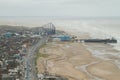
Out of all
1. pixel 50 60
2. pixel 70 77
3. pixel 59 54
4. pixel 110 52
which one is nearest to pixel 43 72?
pixel 70 77

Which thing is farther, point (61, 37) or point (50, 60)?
point (61, 37)

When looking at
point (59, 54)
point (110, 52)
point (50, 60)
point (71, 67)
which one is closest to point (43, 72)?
point (71, 67)

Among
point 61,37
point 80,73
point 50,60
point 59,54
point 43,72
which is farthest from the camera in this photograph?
point 61,37

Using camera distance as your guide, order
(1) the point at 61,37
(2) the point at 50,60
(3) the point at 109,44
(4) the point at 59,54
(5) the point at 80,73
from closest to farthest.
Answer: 1. (5) the point at 80,73
2. (2) the point at 50,60
3. (4) the point at 59,54
4. (3) the point at 109,44
5. (1) the point at 61,37

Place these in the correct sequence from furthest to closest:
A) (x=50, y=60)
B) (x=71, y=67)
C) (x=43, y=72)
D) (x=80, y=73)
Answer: (x=50, y=60) → (x=71, y=67) → (x=80, y=73) → (x=43, y=72)

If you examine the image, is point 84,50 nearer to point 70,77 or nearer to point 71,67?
point 71,67

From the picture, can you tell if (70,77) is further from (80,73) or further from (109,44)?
(109,44)
